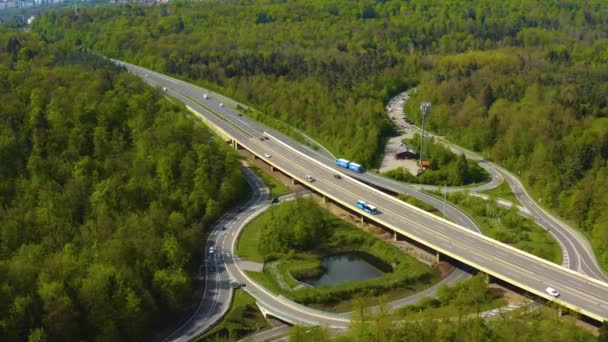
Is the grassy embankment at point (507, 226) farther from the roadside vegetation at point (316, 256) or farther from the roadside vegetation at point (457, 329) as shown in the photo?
the roadside vegetation at point (457, 329)

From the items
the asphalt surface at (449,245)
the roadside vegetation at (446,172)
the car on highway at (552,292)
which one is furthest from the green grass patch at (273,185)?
the car on highway at (552,292)

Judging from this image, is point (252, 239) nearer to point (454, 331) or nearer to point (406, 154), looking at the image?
point (454, 331)

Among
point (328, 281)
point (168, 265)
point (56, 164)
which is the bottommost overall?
point (328, 281)

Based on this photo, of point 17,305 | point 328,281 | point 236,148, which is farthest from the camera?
point 236,148

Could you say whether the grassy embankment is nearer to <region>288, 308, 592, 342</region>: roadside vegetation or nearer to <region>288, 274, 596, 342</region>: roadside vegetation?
<region>288, 274, 596, 342</region>: roadside vegetation

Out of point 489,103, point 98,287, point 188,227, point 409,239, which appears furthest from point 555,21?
point 98,287

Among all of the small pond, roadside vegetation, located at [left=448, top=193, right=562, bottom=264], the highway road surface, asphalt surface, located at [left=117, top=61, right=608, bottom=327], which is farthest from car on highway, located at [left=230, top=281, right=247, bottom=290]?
the highway road surface

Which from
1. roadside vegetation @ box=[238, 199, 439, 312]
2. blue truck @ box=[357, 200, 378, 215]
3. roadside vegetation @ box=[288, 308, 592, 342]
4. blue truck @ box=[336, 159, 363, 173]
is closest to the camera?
roadside vegetation @ box=[288, 308, 592, 342]

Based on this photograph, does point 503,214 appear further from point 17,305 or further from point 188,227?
point 17,305
